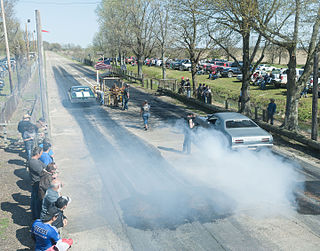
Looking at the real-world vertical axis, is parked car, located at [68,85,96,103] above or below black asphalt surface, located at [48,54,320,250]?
above

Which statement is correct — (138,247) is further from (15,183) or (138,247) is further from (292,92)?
(292,92)

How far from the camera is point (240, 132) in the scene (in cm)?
1137

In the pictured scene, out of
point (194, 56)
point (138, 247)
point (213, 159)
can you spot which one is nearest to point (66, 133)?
point (213, 159)

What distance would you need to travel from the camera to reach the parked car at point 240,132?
35.9 ft

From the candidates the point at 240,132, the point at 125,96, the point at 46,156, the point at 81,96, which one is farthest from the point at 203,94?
the point at 46,156

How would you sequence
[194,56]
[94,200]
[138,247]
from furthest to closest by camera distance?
[194,56] < [94,200] < [138,247]

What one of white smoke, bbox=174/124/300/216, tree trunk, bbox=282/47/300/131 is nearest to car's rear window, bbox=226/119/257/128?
white smoke, bbox=174/124/300/216

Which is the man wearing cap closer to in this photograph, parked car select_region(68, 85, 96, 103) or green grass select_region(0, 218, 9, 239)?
green grass select_region(0, 218, 9, 239)

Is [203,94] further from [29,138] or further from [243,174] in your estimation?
[29,138]

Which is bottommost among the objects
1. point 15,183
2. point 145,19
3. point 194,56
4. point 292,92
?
point 15,183

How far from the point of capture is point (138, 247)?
231 inches

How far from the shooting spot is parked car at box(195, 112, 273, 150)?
1095 cm

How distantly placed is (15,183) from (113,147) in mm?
4400

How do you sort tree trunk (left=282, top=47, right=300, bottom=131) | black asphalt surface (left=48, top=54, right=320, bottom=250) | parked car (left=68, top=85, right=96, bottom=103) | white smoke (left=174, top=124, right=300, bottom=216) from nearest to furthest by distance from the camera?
black asphalt surface (left=48, top=54, right=320, bottom=250) < white smoke (left=174, top=124, right=300, bottom=216) < tree trunk (left=282, top=47, right=300, bottom=131) < parked car (left=68, top=85, right=96, bottom=103)
